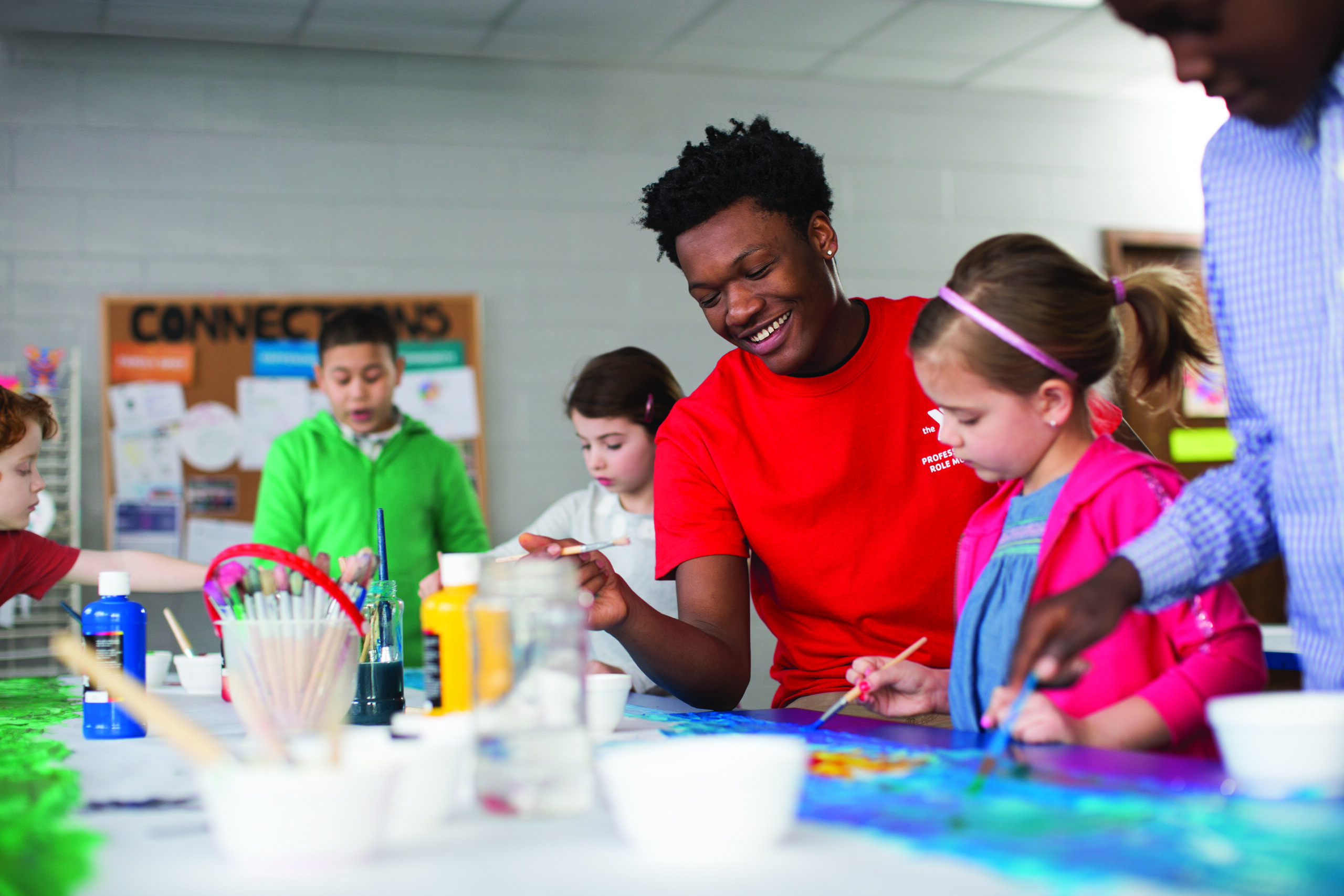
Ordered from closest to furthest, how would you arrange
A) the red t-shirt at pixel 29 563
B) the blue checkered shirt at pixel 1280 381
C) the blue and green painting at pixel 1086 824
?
the blue and green painting at pixel 1086 824 < the blue checkered shirt at pixel 1280 381 < the red t-shirt at pixel 29 563

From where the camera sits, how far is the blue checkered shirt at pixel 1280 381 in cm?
101

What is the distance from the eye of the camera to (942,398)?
1387mm

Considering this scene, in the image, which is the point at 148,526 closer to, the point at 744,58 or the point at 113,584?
the point at 113,584

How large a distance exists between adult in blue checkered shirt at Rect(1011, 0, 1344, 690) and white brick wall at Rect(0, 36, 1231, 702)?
302 cm

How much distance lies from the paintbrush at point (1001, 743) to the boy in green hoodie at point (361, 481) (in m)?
2.19

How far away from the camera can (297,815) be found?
665 millimetres

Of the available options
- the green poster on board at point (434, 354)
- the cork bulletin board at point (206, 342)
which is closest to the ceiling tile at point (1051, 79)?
the green poster on board at point (434, 354)

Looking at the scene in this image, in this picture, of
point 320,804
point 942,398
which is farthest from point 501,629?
point 942,398

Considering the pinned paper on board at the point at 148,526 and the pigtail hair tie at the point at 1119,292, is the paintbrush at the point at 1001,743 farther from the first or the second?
the pinned paper on board at the point at 148,526

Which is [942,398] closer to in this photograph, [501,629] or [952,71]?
[501,629]

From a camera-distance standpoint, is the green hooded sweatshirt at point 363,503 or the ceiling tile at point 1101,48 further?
the ceiling tile at point 1101,48

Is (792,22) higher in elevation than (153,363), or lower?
higher

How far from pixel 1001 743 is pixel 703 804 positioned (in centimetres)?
38

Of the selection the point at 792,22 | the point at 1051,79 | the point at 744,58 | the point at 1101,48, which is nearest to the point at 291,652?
the point at 792,22
